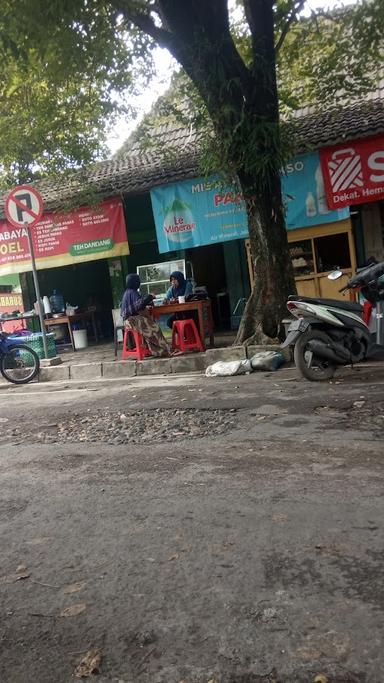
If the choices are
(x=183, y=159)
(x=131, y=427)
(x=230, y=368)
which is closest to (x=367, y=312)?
(x=230, y=368)

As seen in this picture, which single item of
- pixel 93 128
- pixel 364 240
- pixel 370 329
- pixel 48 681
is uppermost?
pixel 93 128

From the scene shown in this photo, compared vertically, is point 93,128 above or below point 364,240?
above

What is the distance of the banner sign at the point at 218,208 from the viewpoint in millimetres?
11136

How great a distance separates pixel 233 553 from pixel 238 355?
6213mm

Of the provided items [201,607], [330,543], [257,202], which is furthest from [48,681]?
[257,202]

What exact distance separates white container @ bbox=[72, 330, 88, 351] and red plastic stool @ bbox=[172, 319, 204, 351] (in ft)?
14.1

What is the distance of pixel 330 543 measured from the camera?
8.71 feet

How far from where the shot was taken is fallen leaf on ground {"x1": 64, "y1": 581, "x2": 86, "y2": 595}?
247 cm

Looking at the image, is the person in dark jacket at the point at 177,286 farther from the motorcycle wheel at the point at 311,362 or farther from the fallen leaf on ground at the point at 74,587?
the fallen leaf on ground at the point at 74,587

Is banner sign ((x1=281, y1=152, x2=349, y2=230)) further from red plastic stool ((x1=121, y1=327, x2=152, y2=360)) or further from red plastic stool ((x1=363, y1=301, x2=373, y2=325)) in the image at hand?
red plastic stool ((x1=363, y1=301, x2=373, y2=325))

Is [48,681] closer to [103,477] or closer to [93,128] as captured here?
[103,477]

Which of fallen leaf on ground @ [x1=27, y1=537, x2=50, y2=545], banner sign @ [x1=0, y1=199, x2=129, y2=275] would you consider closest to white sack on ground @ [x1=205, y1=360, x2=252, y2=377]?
fallen leaf on ground @ [x1=27, y1=537, x2=50, y2=545]

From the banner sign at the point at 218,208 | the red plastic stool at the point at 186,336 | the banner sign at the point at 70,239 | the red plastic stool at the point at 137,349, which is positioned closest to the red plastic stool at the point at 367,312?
the red plastic stool at the point at 186,336

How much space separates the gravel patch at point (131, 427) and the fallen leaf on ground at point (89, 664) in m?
2.80
